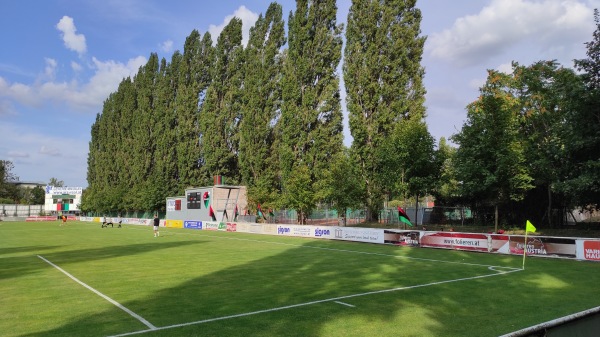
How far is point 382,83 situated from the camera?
42.0 meters

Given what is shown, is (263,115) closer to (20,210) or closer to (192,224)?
(192,224)

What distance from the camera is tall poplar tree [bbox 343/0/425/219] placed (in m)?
41.4

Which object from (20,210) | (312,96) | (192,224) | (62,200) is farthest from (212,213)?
(20,210)

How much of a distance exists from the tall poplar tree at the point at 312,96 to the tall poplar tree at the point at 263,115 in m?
5.35

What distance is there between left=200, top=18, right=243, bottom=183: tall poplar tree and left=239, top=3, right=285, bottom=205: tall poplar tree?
4881mm

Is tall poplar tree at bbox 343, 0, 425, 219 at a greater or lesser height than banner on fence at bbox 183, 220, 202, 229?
greater

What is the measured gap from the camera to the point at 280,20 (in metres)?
58.1

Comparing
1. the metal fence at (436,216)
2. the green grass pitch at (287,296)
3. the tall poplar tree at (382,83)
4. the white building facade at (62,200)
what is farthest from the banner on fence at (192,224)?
the white building facade at (62,200)

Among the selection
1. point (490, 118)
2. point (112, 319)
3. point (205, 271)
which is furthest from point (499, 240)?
point (112, 319)

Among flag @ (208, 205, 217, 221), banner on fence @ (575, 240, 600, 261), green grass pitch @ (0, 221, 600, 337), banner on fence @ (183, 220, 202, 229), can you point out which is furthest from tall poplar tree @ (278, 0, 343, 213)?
banner on fence @ (575, 240, 600, 261)

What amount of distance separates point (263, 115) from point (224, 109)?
34.6 ft

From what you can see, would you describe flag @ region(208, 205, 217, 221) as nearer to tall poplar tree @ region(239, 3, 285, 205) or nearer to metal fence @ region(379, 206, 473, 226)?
tall poplar tree @ region(239, 3, 285, 205)

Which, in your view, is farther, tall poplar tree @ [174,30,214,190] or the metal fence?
tall poplar tree @ [174,30,214,190]

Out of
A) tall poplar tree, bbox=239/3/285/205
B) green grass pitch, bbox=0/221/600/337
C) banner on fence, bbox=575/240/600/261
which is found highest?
tall poplar tree, bbox=239/3/285/205
